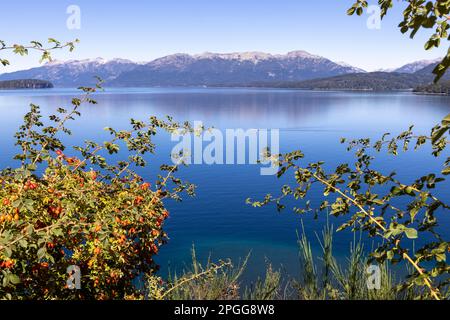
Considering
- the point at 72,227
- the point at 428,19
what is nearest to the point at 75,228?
the point at 72,227

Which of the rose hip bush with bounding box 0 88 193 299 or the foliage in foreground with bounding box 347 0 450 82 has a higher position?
the foliage in foreground with bounding box 347 0 450 82

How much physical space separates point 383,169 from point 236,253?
27.5m

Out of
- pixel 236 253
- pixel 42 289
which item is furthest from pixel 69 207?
pixel 236 253

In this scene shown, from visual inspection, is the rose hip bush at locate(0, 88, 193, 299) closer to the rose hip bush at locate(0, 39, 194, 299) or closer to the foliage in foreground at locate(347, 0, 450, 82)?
the rose hip bush at locate(0, 39, 194, 299)

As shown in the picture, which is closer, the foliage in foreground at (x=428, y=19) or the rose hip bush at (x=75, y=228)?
the foliage in foreground at (x=428, y=19)

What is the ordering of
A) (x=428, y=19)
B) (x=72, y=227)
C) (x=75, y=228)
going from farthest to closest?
1. (x=72, y=227)
2. (x=75, y=228)
3. (x=428, y=19)

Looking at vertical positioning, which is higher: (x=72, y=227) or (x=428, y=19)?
(x=428, y=19)

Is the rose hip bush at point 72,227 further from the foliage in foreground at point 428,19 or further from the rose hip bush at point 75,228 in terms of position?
the foliage in foreground at point 428,19

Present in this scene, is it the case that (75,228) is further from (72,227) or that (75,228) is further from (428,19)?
(428,19)

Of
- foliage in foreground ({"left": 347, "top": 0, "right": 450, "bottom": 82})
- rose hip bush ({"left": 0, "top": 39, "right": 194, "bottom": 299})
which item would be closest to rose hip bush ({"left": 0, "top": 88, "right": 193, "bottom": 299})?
rose hip bush ({"left": 0, "top": 39, "right": 194, "bottom": 299})

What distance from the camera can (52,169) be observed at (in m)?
9.20

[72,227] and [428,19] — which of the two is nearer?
[428,19]

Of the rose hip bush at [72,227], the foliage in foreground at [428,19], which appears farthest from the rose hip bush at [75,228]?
the foliage in foreground at [428,19]

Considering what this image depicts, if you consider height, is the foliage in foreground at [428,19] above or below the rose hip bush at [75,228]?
above
